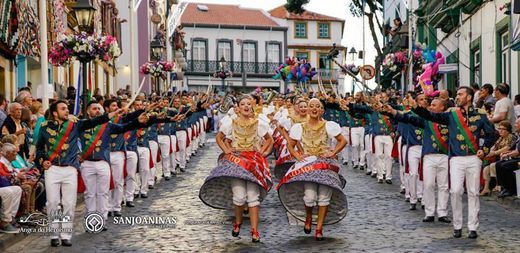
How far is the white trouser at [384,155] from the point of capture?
19.2 m

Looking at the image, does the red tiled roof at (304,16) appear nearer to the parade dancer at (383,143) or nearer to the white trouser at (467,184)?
the parade dancer at (383,143)

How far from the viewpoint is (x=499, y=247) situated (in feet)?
35.1

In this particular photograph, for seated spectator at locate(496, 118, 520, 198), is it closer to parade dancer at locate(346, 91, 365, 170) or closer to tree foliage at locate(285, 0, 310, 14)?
parade dancer at locate(346, 91, 365, 170)

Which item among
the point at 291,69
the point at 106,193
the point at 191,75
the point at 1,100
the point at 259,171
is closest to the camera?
the point at 259,171

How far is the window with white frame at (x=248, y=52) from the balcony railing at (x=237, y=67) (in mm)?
480

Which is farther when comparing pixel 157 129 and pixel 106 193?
pixel 157 129

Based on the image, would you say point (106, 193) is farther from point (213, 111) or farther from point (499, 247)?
point (213, 111)

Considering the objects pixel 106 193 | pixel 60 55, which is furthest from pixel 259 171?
pixel 60 55

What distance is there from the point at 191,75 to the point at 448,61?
4773cm

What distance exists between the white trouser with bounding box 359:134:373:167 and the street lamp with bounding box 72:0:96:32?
667 centimetres

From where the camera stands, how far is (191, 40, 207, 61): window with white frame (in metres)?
81.3

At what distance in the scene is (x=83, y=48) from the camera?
18141 millimetres

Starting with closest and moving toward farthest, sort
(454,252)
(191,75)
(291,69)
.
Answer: (454,252)
(291,69)
(191,75)

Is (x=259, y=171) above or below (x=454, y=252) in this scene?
above
